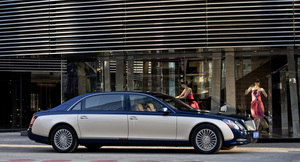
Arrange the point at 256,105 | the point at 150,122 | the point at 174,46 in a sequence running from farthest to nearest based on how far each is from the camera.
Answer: the point at 256,105 → the point at 174,46 → the point at 150,122

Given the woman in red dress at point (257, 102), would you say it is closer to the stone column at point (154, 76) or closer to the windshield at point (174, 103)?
the stone column at point (154, 76)

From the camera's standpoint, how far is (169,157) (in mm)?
11461

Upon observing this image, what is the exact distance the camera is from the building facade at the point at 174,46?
16297 millimetres

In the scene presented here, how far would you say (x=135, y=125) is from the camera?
40.6 ft

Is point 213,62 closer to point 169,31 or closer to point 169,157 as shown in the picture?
point 169,31

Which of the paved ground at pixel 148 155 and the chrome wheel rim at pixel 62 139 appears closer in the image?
the paved ground at pixel 148 155

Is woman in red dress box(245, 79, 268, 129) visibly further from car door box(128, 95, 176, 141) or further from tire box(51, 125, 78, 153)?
tire box(51, 125, 78, 153)

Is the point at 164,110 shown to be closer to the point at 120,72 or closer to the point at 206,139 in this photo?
the point at 206,139

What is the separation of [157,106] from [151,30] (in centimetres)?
473

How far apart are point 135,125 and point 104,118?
28.5 inches

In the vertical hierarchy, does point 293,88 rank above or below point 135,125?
above

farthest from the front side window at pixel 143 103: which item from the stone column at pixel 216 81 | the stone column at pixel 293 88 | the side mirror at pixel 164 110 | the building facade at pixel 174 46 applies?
the stone column at pixel 293 88

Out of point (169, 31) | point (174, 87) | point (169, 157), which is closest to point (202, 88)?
point (174, 87)

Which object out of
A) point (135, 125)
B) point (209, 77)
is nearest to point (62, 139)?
point (135, 125)
